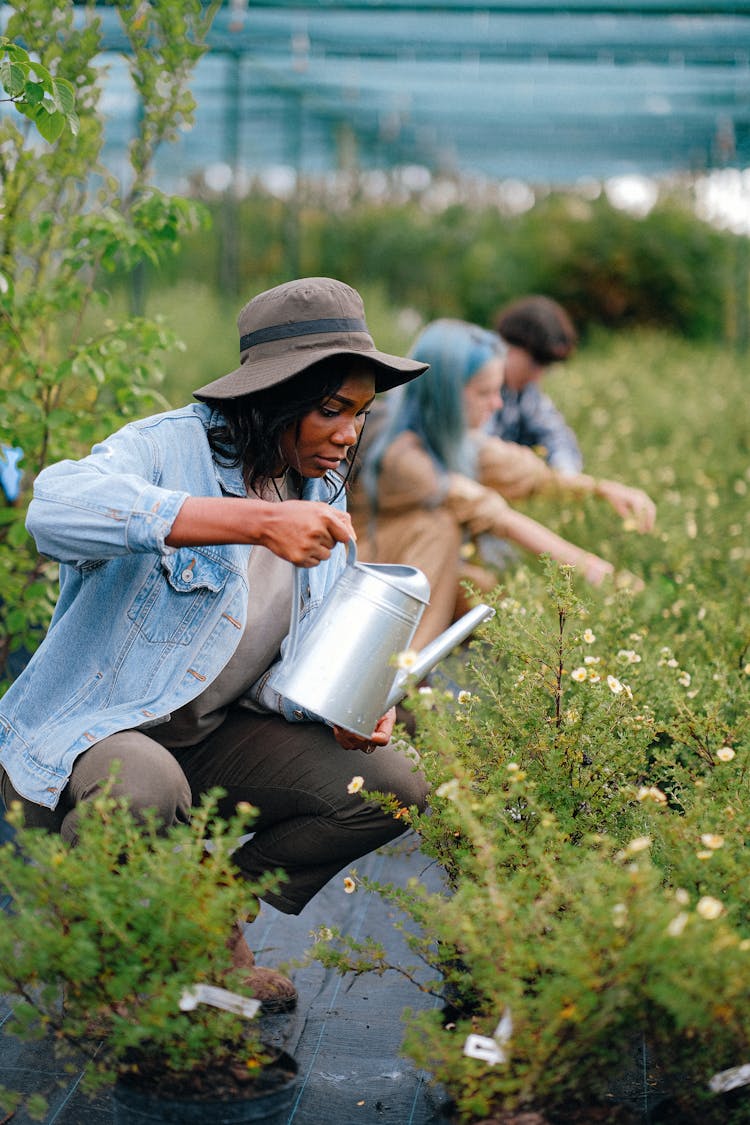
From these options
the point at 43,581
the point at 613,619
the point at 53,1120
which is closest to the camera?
the point at 53,1120

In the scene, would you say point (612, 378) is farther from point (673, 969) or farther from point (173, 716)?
point (673, 969)

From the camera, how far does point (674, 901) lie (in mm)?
1744

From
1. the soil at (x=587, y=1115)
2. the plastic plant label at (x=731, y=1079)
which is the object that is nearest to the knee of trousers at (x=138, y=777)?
the soil at (x=587, y=1115)

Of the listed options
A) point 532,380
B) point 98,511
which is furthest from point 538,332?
point 98,511

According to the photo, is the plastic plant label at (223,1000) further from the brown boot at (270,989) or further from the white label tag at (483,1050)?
the brown boot at (270,989)

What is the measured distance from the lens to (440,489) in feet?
13.1

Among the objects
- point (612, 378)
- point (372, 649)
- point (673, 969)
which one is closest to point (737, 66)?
point (612, 378)

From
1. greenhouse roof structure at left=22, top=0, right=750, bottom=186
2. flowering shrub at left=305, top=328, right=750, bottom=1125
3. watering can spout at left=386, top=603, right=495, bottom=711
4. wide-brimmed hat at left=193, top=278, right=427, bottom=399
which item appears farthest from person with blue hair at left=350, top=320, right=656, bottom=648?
wide-brimmed hat at left=193, top=278, right=427, bottom=399

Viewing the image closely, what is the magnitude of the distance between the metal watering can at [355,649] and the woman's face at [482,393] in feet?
6.24

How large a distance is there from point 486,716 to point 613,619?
1.38 ft

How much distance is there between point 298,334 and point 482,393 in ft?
6.30

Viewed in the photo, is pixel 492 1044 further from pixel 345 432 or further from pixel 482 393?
pixel 482 393

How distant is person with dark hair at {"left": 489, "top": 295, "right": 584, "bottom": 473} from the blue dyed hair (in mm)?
1375

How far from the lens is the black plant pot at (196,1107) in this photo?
5.98 feet
